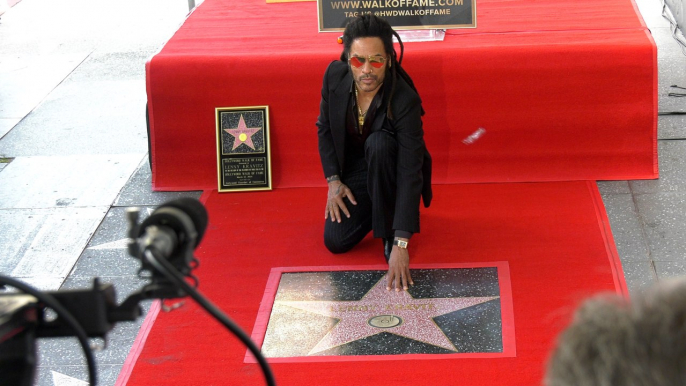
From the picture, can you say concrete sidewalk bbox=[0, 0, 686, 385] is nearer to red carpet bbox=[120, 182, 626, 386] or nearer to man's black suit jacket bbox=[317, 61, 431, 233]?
red carpet bbox=[120, 182, 626, 386]

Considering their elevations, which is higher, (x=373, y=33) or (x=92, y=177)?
(x=373, y=33)

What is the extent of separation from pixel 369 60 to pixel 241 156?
1.09 m

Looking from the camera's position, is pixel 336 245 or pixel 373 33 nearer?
pixel 373 33

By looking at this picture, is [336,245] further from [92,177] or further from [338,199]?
[92,177]

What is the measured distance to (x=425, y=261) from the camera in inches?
128

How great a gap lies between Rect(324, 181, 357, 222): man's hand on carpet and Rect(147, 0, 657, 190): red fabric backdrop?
61 centimetres

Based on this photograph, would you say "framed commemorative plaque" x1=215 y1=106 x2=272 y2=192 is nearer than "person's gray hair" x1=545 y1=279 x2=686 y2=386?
No

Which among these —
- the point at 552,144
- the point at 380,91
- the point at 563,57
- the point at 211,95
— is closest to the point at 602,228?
the point at 552,144

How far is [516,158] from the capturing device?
12.4 feet

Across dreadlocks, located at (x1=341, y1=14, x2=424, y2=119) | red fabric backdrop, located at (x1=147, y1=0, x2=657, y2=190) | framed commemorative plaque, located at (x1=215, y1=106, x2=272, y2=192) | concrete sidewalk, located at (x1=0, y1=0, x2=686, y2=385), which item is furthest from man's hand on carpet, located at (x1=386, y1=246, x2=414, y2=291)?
framed commemorative plaque, located at (x1=215, y1=106, x2=272, y2=192)

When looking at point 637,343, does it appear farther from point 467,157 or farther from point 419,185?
point 467,157

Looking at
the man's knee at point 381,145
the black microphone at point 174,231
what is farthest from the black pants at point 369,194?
the black microphone at point 174,231

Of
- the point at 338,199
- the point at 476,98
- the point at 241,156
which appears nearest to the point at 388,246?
the point at 338,199

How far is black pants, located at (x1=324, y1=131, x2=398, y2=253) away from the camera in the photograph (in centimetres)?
307
